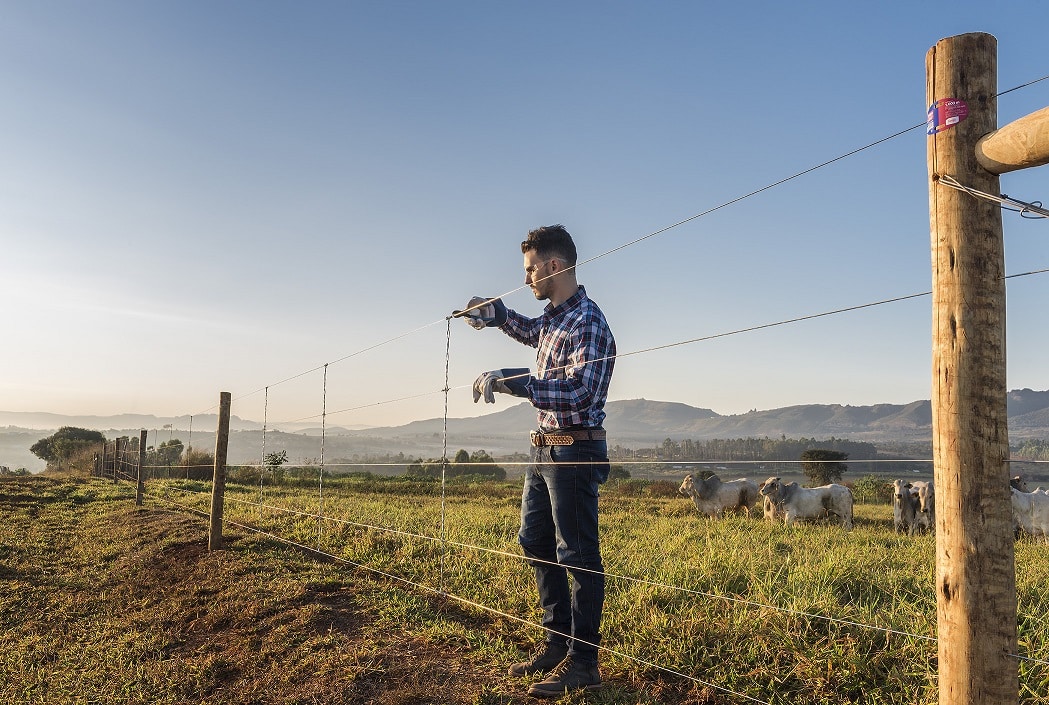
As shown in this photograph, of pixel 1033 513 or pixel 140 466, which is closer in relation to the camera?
pixel 1033 513

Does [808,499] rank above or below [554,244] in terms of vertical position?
below

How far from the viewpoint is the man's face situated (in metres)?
3.35

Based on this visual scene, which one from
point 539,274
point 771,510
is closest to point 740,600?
point 539,274

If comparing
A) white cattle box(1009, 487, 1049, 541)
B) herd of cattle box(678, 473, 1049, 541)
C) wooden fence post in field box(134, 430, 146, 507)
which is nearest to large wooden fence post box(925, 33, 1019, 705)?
herd of cattle box(678, 473, 1049, 541)

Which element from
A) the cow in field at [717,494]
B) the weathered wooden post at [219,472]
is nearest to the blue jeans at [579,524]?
the weathered wooden post at [219,472]

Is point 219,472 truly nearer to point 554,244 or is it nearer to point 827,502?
point 554,244

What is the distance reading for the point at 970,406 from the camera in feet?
5.72

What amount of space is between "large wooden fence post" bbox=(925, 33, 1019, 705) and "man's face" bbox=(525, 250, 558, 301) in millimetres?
1792

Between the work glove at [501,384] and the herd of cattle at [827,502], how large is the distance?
748 cm

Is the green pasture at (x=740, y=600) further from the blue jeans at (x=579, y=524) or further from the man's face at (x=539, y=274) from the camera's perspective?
the man's face at (x=539, y=274)

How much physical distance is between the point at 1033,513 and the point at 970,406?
8.62m

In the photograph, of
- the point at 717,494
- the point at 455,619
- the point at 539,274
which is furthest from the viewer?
the point at 717,494

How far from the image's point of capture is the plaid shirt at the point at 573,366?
9.66 feet

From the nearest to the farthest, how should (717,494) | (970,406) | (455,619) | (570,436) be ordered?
(970,406) < (570,436) < (455,619) < (717,494)
